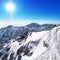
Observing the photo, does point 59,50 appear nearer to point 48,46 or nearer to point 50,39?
point 48,46

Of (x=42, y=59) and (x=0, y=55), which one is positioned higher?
(x=42, y=59)

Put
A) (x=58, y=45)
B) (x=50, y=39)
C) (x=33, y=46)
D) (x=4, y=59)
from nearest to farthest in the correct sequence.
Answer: (x=58, y=45), (x=50, y=39), (x=33, y=46), (x=4, y=59)

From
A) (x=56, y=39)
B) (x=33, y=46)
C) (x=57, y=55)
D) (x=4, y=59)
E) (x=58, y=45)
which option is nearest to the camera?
(x=57, y=55)

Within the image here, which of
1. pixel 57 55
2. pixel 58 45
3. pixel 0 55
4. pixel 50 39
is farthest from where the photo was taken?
pixel 0 55

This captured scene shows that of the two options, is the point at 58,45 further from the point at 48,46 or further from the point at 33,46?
the point at 33,46

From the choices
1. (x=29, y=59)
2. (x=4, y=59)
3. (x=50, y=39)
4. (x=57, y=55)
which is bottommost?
(x=4, y=59)

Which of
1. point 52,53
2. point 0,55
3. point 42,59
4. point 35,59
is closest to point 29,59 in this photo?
point 35,59

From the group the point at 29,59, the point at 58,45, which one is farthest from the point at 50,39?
the point at 29,59

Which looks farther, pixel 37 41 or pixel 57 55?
pixel 37 41

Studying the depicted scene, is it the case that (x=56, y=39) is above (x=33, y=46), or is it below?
above
